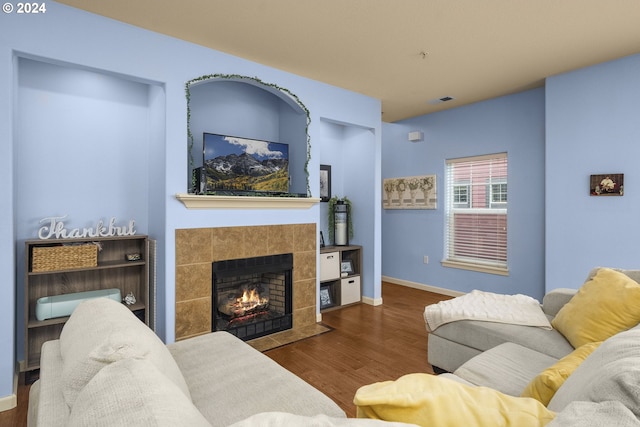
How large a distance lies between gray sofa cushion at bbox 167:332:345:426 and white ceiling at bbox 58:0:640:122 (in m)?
2.32

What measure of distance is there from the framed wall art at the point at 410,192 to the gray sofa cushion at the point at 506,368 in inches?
141

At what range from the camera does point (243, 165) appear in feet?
11.5

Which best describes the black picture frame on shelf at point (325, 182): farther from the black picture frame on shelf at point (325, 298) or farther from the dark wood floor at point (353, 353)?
the dark wood floor at point (353, 353)

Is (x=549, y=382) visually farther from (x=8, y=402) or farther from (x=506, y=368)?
(x=8, y=402)

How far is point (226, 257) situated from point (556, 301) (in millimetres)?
2708

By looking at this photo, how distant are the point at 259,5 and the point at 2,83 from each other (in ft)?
5.82

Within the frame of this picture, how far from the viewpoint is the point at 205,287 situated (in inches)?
123

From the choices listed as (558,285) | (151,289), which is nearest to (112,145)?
(151,289)

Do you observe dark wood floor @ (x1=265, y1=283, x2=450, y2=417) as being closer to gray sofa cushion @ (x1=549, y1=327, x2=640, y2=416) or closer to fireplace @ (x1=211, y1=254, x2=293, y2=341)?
fireplace @ (x1=211, y1=254, x2=293, y2=341)

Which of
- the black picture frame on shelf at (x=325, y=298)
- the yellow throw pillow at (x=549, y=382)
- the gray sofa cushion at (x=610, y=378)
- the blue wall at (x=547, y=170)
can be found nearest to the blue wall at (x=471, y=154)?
the blue wall at (x=547, y=170)

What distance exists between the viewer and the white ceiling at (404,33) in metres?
2.53

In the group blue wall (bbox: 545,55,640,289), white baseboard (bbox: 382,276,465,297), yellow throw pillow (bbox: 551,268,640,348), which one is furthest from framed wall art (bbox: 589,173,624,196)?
white baseboard (bbox: 382,276,465,297)

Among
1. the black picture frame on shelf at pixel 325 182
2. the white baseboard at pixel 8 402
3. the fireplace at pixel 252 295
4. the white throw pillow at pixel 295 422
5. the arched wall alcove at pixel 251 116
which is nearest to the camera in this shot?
the white throw pillow at pixel 295 422

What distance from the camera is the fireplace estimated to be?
10.8 ft
